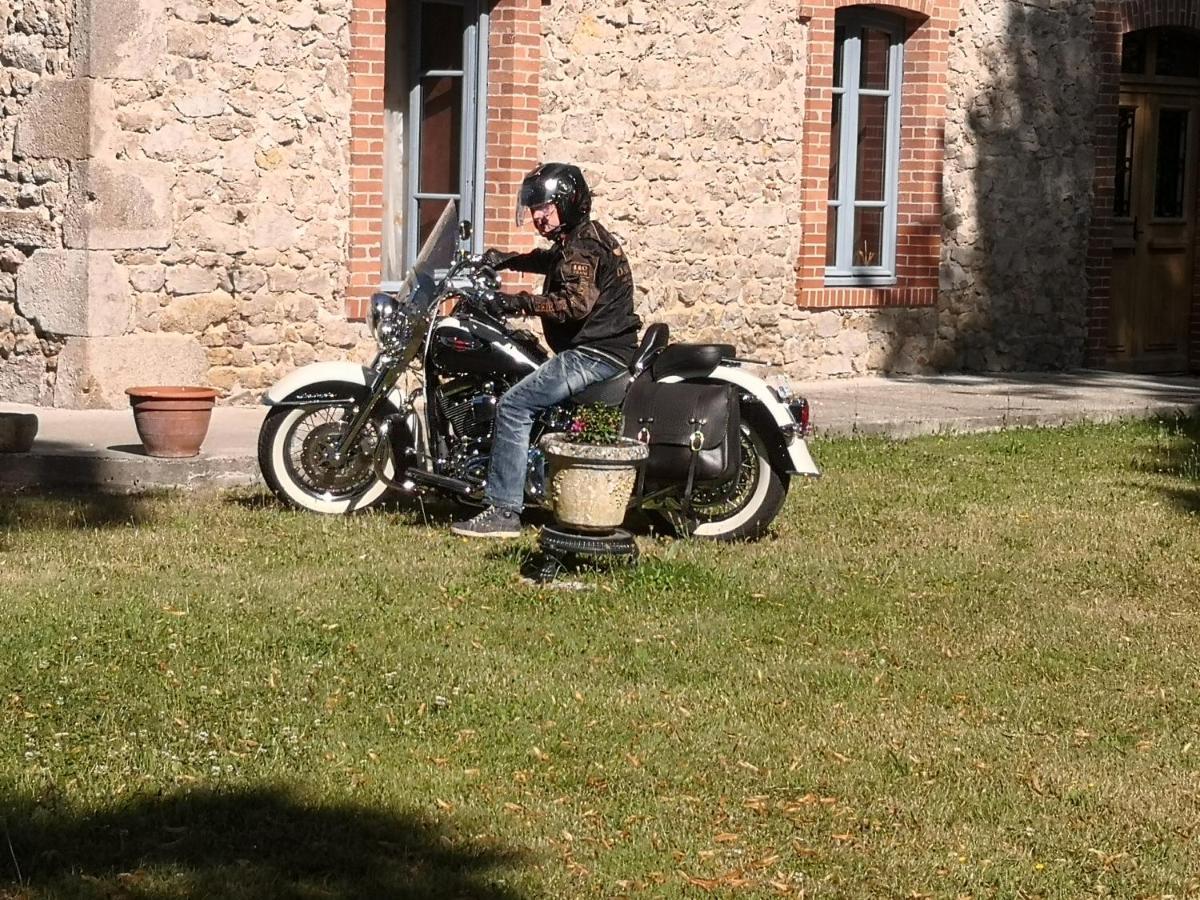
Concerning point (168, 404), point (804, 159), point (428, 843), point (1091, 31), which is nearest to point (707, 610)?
point (428, 843)

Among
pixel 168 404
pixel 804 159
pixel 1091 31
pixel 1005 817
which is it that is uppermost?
pixel 1091 31

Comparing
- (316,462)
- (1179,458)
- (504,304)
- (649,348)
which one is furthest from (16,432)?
(1179,458)

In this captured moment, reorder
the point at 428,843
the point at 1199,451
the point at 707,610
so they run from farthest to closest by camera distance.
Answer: the point at 1199,451 → the point at 707,610 → the point at 428,843

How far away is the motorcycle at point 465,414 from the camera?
8422mm

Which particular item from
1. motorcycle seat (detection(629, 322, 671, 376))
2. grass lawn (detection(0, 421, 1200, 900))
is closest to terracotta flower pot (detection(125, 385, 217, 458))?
grass lawn (detection(0, 421, 1200, 900))

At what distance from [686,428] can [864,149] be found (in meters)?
8.07

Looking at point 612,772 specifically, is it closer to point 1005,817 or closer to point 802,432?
point 1005,817

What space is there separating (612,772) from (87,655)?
1.79 meters

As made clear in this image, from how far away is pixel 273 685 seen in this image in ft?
19.6

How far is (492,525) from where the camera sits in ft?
27.5

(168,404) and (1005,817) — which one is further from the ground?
(168,404)

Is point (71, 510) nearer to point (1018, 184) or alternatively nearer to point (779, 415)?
point (779, 415)

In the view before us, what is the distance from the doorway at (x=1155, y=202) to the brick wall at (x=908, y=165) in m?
2.23

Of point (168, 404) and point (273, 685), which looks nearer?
point (273, 685)
